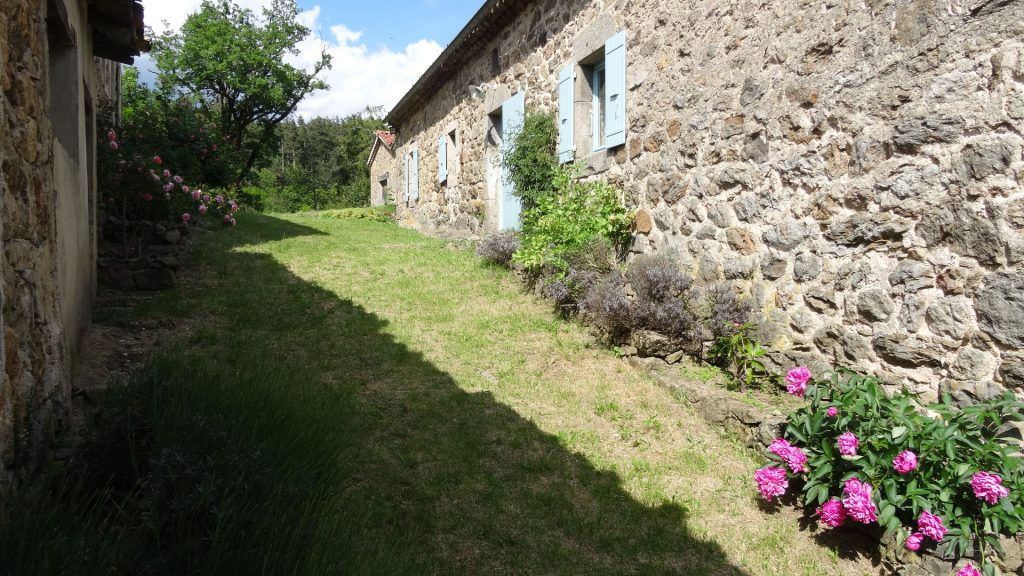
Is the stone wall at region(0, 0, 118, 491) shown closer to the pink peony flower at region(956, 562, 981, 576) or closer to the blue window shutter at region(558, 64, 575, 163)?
the pink peony flower at region(956, 562, 981, 576)

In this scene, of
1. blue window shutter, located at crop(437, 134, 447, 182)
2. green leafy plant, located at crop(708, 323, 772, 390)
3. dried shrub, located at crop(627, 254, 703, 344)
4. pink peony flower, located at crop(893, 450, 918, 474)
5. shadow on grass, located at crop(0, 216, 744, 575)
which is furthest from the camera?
blue window shutter, located at crop(437, 134, 447, 182)

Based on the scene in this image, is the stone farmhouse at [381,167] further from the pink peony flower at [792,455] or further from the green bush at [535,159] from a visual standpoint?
the pink peony flower at [792,455]

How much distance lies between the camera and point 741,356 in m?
4.61

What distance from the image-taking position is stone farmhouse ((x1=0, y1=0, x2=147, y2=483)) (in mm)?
2021

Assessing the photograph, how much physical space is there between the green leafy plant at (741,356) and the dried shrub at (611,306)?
759 millimetres

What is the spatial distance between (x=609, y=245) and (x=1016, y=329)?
3.76 metres

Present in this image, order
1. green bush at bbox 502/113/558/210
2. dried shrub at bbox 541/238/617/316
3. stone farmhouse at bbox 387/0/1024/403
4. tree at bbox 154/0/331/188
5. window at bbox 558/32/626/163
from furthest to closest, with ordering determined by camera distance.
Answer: tree at bbox 154/0/331/188
green bush at bbox 502/113/558/210
window at bbox 558/32/626/163
dried shrub at bbox 541/238/617/316
stone farmhouse at bbox 387/0/1024/403

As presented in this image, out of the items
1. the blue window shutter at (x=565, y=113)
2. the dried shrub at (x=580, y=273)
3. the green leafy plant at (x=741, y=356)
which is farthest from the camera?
the blue window shutter at (x=565, y=113)

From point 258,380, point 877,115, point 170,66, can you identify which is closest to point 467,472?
point 258,380

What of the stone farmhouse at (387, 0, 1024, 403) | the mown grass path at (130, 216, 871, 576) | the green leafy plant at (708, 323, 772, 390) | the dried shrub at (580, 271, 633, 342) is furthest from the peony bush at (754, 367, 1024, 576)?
the dried shrub at (580, 271, 633, 342)

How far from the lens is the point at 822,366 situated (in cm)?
415

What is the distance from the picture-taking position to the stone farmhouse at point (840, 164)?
3.24m

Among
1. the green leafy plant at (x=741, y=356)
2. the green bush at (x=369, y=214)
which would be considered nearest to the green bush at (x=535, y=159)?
the green leafy plant at (x=741, y=356)

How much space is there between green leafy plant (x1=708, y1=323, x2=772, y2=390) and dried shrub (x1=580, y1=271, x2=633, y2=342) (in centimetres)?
76
